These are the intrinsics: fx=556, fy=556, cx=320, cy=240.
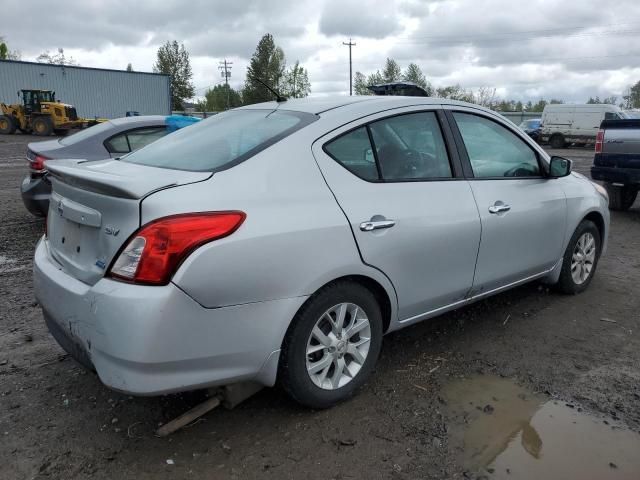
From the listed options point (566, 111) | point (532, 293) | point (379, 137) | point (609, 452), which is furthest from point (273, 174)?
point (566, 111)

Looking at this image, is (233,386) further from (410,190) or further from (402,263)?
(410,190)

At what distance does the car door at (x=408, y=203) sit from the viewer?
2857 millimetres

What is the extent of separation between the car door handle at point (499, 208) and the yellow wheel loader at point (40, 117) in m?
30.6

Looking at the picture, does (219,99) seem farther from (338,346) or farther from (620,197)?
(338,346)

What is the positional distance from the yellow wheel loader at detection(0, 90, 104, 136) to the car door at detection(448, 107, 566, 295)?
30326mm

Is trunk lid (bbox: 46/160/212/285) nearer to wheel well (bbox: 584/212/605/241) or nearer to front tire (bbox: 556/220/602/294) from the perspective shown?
front tire (bbox: 556/220/602/294)

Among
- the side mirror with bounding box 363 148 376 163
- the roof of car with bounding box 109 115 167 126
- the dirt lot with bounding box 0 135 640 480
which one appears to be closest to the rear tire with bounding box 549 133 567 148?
the roof of car with bounding box 109 115 167 126

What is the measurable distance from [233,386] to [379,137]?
156 cm

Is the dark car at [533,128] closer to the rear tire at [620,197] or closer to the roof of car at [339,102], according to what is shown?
the rear tire at [620,197]

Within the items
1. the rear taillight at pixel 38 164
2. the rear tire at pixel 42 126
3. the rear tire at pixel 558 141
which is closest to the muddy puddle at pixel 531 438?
the rear taillight at pixel 38 164

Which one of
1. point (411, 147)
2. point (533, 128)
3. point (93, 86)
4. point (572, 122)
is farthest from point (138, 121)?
point (93, 86)

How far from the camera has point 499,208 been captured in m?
3.58

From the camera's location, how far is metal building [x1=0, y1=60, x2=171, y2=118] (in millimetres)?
38969

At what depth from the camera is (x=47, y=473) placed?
2.42 m
